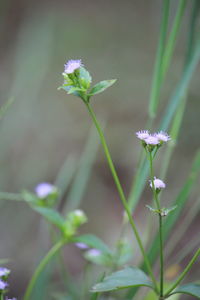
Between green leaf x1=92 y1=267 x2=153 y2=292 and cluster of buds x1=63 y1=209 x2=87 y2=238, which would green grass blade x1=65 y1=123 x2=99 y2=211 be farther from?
green leaf x1=92 y1=267 x2=153 y2=292

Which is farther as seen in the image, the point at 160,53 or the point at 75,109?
the point at 75,109

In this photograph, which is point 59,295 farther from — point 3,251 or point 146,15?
point 146,15

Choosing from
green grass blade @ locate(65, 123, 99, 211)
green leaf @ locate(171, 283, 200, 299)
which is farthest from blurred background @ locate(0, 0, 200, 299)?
green leaf @ locate(171, 283, 200, 299)

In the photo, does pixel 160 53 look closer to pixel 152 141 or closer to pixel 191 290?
pixel 152 141

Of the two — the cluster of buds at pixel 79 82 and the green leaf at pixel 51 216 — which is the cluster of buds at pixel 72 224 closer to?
the green leaf at pixel 51 216

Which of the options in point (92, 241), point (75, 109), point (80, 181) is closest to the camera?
point (92, 241)

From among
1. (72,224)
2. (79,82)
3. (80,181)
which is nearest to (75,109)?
(80,181)
